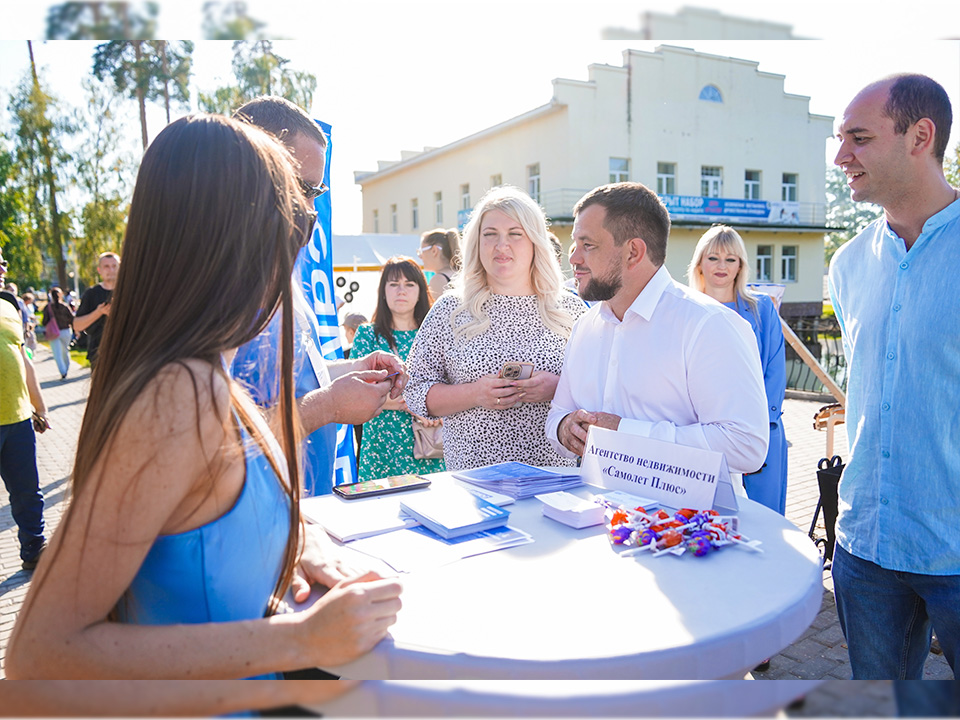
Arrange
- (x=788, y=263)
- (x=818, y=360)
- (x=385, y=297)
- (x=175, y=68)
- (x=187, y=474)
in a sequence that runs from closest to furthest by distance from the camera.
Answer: (x=187, y=474)
(x=175, y=68)
(x=385, y=297)
(x=818, y=360)
(x=788, y=263)

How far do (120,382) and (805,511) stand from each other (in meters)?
5.86

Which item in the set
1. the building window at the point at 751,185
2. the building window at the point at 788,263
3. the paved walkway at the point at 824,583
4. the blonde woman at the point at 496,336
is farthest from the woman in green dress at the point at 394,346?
the building window at the point at 788,263

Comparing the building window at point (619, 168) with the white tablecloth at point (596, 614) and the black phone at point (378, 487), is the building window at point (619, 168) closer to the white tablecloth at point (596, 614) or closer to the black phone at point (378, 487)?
the black phone at point (378, 487)

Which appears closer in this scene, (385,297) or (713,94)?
(385,297)

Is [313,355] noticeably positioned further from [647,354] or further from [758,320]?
[758,320]

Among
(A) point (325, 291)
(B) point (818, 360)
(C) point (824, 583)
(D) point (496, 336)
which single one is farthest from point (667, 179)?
(D) point (496, 336)

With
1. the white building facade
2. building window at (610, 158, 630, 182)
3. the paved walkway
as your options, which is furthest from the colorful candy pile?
building window at (610, 158, 630, 182)

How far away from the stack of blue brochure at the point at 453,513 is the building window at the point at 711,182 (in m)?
25.4

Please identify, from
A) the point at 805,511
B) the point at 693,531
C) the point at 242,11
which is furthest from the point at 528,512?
the point at 805,511

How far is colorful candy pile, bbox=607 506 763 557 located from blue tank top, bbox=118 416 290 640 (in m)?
0.75

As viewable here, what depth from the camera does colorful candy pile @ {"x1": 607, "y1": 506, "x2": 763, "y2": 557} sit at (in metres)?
1.36

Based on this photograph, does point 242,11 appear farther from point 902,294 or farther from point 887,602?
point 887,602

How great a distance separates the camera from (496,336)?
2844 mm

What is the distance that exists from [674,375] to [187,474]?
1.69 metres
